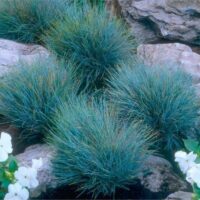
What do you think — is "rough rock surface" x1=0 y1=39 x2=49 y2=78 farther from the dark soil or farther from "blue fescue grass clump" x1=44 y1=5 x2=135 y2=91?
the dark soil

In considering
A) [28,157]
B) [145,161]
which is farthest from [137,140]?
[28,157]

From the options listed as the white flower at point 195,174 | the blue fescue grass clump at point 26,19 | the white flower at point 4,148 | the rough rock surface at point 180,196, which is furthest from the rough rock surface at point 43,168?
the blue fescue grass clump at point 26,19

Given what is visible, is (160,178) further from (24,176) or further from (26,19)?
(26,19)

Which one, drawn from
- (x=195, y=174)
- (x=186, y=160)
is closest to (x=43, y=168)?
(x=186, y=160)

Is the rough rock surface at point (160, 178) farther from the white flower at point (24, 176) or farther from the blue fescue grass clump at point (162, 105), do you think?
the white flower at point (24, 176)

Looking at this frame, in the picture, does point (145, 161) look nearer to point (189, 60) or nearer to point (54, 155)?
point (54, 155)

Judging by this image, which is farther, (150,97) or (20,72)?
(20,72)

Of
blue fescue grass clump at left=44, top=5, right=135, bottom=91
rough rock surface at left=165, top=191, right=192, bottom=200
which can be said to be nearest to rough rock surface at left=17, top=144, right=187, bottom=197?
rough rock surface at left=165, top=191, right=192, bottom=200
